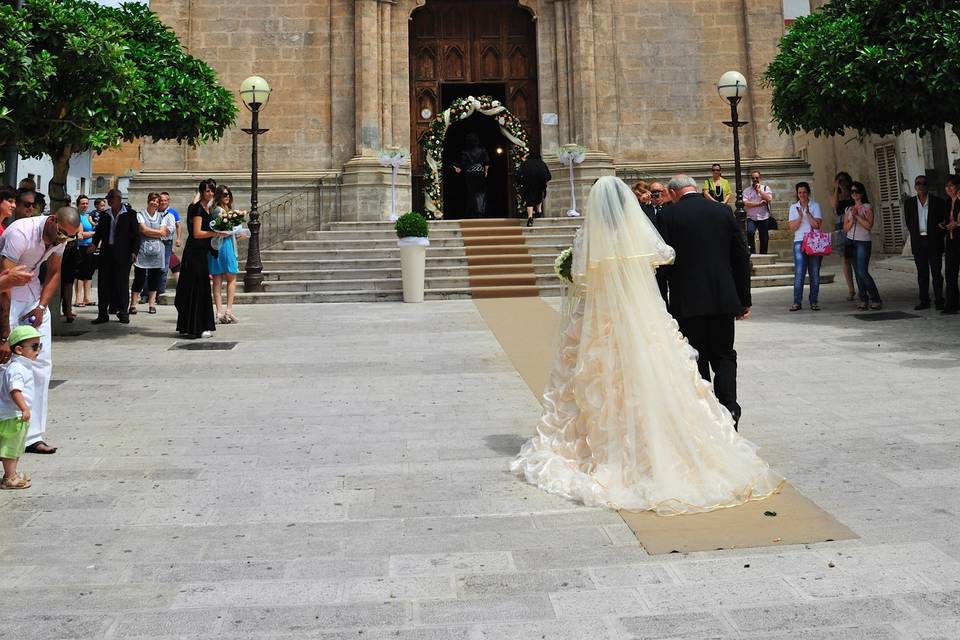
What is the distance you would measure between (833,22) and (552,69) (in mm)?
9108

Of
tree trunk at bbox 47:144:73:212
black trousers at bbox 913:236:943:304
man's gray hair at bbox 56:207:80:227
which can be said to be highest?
tree trunk at bbox 47:144:73:212

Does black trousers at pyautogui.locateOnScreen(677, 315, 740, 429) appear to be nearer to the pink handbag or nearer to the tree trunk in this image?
the pink handbag

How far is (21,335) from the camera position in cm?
491

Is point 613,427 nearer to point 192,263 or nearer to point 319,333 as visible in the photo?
point 319,333

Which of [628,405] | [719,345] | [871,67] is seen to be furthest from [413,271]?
[628,405]

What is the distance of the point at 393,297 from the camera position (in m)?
14.9

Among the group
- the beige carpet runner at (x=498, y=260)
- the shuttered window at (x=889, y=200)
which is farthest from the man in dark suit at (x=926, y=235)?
the shuttered window at (x=889, y=200)

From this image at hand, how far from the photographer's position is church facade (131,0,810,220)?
A: 64.3 feet

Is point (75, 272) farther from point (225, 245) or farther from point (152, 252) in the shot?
point (225, 245)

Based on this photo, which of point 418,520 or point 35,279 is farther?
point 35,279

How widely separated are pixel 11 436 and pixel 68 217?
1.62 metres

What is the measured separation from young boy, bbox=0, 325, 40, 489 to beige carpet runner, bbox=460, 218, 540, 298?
1059cm

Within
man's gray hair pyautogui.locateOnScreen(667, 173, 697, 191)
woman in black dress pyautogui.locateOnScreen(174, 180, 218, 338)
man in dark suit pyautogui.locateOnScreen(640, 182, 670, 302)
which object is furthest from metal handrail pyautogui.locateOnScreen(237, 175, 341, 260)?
man's gray hair pyautogui.locateOnScreen(667, 173, 697, 191)

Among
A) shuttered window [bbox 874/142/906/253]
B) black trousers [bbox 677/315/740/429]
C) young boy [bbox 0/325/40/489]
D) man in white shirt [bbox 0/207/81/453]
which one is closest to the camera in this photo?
young boy [bbox 0/325/40/489]
